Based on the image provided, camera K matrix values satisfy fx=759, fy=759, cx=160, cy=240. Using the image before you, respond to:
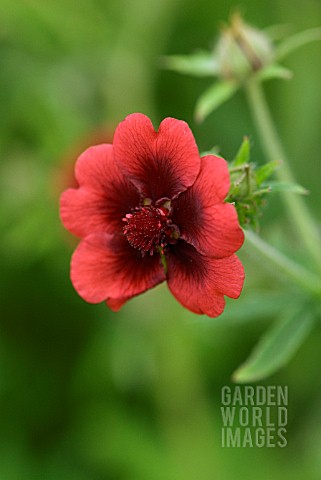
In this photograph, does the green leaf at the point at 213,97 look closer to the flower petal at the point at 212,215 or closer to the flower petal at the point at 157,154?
the flower petal at the point at 157,154

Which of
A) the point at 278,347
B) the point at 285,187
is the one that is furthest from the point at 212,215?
the point at 278,347

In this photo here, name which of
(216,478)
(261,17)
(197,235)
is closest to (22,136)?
(261,17)

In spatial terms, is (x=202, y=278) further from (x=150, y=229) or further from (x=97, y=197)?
(x=97, y=197)

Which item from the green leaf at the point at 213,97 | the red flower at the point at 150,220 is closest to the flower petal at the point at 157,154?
the red flower at the point at 150,220

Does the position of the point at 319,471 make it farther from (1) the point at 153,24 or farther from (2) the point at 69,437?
(1) the point at 153,24

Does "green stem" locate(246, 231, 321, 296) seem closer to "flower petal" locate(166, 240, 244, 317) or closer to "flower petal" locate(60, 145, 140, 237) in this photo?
"flower petal" locate(166, 240, 244, 317)

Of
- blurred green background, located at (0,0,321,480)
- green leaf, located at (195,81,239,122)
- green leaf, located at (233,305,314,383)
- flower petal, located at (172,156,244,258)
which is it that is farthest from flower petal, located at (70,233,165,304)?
blurred green background, located at (0,0,321,480)

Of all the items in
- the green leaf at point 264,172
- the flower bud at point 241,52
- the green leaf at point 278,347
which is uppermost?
the flower bud at point 241,52
